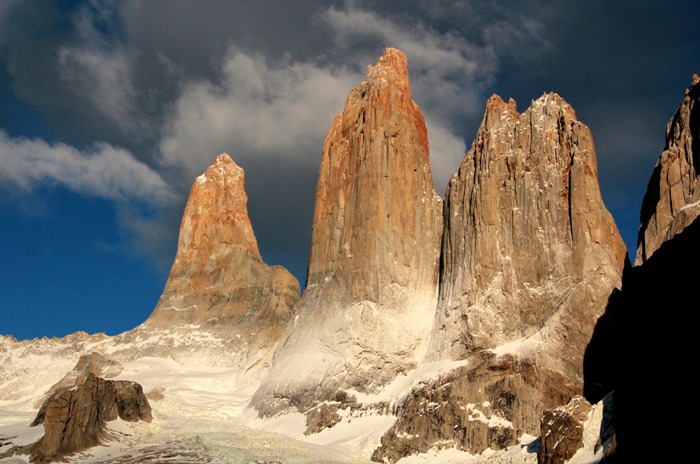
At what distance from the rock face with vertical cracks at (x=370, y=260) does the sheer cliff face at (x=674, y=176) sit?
14178 millimetres

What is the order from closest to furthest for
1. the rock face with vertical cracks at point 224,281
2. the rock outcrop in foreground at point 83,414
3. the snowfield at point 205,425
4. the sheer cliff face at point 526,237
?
the rock outcrop in foreground at point 83,414
the snowfield at point 205,425
the sheer cliff face at point 526,237
the rock face with vertical cracks at point 224,281

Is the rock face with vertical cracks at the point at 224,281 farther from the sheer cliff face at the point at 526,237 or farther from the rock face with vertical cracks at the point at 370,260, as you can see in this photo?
the sheer cliff face at the point at 526,237

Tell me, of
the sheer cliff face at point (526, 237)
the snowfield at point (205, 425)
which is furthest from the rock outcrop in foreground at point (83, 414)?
the sheer cliff face at point (526, 237)

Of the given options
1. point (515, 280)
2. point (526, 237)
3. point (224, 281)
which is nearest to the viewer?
point (515, 280)

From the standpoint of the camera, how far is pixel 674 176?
118 ft

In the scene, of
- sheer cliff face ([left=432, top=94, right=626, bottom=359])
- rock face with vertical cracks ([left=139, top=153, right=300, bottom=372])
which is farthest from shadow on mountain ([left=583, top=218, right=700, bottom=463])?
rock face with vertical cracks ([left=139, top=153, right=300, bottom=372])

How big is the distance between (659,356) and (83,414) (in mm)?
25647

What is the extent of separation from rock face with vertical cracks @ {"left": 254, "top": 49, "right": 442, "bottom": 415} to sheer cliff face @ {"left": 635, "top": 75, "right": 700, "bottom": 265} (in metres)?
14.2

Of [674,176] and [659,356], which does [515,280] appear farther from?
[659,356]

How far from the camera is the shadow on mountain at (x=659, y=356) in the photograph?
1922 cm

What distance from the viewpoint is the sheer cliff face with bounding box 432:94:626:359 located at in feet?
123

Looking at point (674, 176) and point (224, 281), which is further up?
point (224, 281)

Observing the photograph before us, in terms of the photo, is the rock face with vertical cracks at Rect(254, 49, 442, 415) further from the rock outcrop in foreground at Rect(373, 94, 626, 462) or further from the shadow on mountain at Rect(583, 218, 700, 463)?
the shadow on mountain at Rect(583, 218, 700, 463)

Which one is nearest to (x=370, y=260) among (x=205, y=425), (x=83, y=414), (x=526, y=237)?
A: (x=526, y=237)
